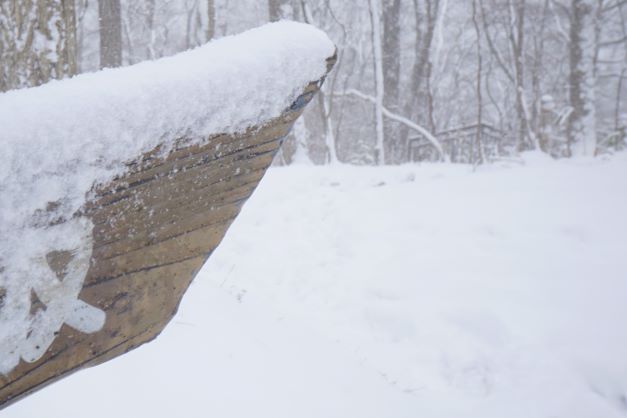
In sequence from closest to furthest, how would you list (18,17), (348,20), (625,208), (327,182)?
(18,17) < (625,208) < (327,182) < (348,20)

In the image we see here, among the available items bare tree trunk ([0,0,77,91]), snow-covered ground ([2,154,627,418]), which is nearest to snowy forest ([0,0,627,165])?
bare tree trunk ([0,0,77,91])

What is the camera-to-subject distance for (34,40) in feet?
8.15

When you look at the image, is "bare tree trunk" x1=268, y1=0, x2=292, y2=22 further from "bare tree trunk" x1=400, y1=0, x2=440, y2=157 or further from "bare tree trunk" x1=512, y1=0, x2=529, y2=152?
"bare tree trunk" x1=512, y1=0, x2=529, y2=152

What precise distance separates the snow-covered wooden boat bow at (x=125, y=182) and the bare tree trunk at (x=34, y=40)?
2.51m

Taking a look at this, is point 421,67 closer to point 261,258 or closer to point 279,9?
point 279,9

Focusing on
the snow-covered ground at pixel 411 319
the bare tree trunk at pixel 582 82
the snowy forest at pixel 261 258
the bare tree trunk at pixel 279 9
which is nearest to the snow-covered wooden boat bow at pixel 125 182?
the snowy forest at pixel 261 258

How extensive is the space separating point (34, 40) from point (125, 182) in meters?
2.69

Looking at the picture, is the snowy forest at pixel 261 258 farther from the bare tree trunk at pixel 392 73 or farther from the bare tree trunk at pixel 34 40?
the bare tree trunk at pixel 392 73

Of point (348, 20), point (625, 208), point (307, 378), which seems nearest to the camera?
point (307, 378)

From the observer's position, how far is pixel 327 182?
486 centimetres

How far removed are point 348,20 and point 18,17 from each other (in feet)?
43.1

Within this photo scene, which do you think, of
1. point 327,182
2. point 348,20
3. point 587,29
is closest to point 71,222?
point 327,182

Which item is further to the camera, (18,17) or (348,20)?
(348,20)

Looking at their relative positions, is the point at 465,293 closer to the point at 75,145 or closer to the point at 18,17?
the point at 75,145
